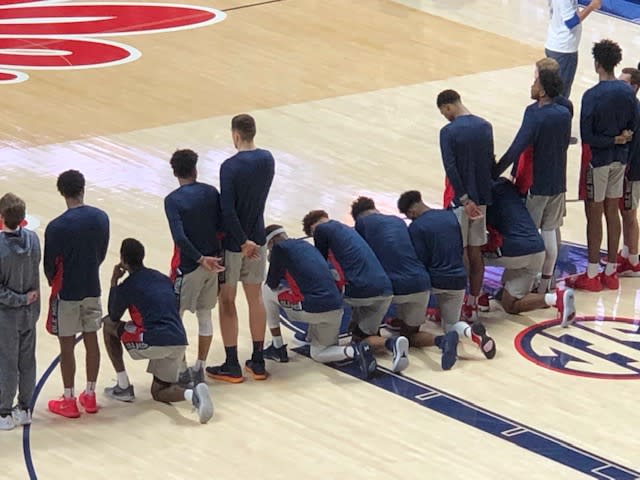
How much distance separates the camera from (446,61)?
17.9m

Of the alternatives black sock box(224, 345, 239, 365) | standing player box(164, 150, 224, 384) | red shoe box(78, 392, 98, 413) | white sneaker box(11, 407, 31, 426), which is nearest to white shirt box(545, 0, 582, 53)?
standing player box(164, 150, 224, 384)

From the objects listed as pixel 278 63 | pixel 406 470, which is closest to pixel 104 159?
pixel 278 63

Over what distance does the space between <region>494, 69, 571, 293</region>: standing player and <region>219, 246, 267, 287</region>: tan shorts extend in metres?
2.01

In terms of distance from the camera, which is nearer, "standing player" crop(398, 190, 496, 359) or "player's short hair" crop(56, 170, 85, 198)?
"player's short hair" crop(56, 170, 85, 198)

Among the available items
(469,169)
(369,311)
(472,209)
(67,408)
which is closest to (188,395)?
(67,408)

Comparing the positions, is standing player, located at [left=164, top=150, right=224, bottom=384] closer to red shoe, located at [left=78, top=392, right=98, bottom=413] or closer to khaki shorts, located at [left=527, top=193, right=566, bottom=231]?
red shoe, located at [left=78, top=392, right=98, bottom=413]

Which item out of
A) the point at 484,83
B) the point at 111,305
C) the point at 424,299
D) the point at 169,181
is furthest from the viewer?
the point at 484,83

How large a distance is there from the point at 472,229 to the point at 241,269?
187 centimetres

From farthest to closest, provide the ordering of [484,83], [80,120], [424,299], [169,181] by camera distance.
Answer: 1. [484,83]
2. [80,120]
3. [169,181]
4. [424,299]

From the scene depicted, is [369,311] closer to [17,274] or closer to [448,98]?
[448,98]

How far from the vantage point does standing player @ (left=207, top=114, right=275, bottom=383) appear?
9984 mm

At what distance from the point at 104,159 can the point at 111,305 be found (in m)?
4.92

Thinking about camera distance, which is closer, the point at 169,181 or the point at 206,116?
the point at 169,181

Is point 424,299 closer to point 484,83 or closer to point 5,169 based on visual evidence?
point 5,169
